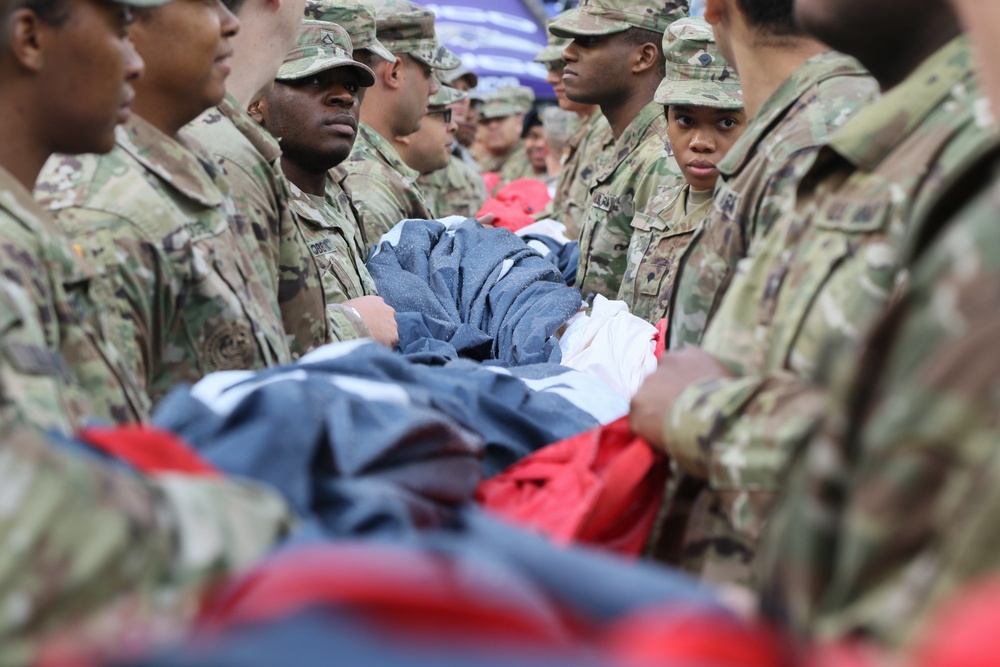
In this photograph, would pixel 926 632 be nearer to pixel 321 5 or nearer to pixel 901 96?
pixel 901 96

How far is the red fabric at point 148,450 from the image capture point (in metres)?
1.49

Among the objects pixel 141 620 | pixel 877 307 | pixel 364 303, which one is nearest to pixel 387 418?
pixel 141 620

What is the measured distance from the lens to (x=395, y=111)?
6445 mm

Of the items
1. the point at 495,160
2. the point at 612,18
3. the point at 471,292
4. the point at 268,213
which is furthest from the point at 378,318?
the point at 495,160

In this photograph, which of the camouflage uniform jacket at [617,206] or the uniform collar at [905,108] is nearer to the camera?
the uniform collar at [905,108]

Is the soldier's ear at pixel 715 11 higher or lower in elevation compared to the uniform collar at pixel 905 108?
lower

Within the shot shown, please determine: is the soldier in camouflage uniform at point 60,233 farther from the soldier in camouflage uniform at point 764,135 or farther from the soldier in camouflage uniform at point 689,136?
the soldier in camouflage uniform at point 689,136

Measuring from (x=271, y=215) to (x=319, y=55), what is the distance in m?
1.51

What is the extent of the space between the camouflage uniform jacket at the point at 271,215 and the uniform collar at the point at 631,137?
261 cm

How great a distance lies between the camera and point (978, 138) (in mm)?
1781

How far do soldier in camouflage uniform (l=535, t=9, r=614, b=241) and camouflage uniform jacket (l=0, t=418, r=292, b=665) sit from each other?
17.2ft

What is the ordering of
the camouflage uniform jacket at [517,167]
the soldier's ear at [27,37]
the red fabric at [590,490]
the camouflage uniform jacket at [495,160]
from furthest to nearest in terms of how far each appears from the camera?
the camouflage uniform jacket at [495,160] < the camouflage uniform jacket at [517,167] < the soldier's ear at [27,37] < the red fabric at [590,490]

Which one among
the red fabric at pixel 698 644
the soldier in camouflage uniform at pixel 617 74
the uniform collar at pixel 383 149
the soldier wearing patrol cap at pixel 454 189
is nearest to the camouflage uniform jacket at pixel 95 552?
the red fabric at pixel 698 644

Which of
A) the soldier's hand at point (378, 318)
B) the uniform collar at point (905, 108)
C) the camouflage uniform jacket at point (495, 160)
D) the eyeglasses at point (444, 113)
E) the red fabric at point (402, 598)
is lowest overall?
the camouflage uniform jacket at point (495, 160)
